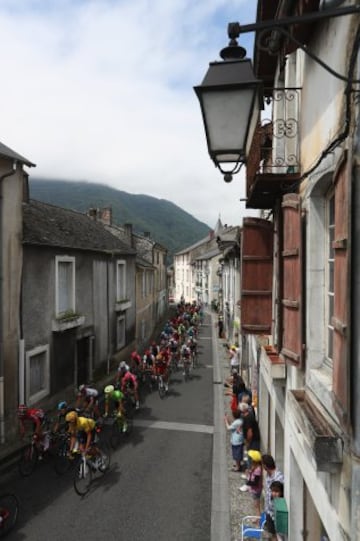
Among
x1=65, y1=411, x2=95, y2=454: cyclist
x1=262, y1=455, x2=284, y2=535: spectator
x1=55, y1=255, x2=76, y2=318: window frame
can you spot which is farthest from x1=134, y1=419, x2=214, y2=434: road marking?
x1=262, y1=455, x2=284, y2=535: spectator

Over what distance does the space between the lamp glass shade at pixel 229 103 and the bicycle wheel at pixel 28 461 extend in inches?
368

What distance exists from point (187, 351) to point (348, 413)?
1703 centimetres

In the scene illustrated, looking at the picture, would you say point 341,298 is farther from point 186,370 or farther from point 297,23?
point 186,370

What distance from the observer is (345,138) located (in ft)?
9.22

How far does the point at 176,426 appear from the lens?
12.5 metres

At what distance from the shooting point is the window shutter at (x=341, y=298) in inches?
104

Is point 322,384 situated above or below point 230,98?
below

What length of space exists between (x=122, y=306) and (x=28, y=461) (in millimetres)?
11386

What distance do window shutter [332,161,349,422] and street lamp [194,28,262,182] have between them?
2.98ft

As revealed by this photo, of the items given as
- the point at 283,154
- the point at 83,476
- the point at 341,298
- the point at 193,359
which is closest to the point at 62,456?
the point at 83,476

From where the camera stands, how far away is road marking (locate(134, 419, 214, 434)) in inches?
482

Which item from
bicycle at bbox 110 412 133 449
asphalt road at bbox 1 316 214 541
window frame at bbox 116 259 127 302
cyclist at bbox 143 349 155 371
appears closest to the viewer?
asphalt road at bbox 1 316 214 541

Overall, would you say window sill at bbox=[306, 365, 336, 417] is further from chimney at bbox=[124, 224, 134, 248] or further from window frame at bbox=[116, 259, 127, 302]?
chimney at bbox=[124, 224, 134, 248]

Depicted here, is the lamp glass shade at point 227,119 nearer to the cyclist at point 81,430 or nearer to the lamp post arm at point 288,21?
the lamp post arm at point 288,21
